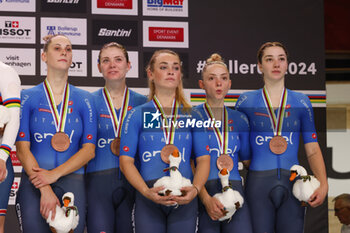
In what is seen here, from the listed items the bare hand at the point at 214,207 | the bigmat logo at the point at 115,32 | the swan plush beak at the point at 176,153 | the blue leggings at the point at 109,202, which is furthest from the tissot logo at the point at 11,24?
the bare hand at the point at 214,207

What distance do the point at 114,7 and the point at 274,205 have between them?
2.19m

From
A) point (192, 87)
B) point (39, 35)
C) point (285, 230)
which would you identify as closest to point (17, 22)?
point (39, 35)

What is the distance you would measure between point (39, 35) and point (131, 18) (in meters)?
0.81

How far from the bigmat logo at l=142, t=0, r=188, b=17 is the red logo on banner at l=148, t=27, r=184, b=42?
14 cm

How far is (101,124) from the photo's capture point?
4121mm

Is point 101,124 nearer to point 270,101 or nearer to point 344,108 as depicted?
point 270,101

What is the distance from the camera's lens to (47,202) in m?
3.56

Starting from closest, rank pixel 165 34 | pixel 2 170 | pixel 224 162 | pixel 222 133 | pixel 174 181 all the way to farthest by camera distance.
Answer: pixel 2 170 < pixel 174 181 < pixel 224 162 < pixel 222 133 < pixel 165 34

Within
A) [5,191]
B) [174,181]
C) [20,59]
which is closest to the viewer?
[5,191]

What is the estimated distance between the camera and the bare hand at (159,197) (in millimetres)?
3578

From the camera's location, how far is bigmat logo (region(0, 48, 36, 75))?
4.55 m

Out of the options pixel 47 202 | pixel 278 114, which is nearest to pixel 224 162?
pixel 278 114

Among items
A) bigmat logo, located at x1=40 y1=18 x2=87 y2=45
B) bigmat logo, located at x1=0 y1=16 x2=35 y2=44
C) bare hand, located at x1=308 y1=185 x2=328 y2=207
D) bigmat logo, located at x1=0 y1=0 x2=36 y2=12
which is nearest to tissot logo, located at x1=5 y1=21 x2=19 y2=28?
bigmat logo, located at x1=0 y1=16 x2=35 y2=44

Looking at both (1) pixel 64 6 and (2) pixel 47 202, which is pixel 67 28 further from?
(2) pixel 47 202
